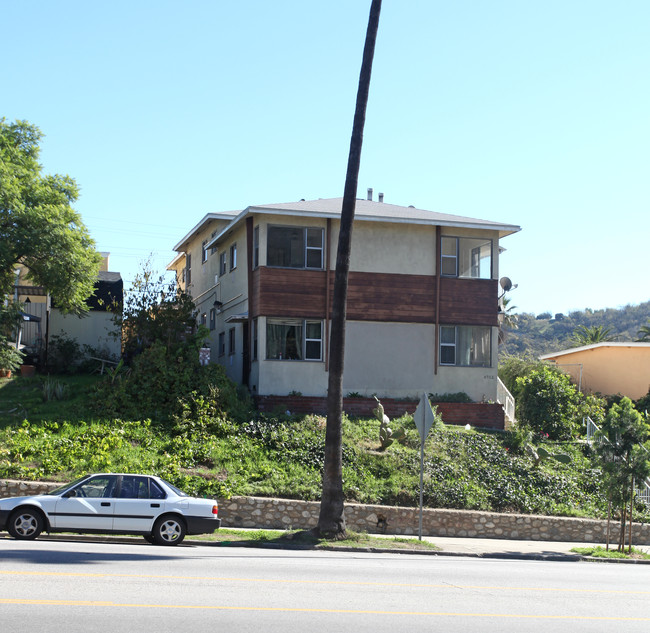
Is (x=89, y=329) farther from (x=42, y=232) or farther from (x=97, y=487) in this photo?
(x=97, y=487)

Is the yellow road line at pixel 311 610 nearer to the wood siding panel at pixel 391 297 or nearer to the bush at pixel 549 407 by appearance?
the bush at pixel 549 407

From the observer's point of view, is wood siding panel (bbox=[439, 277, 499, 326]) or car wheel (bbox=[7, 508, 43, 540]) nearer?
car wheel (bbox=[7, 508, 43, 540])

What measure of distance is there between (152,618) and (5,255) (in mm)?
19285

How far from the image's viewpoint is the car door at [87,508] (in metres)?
14.8

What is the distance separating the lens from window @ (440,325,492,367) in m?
28.4

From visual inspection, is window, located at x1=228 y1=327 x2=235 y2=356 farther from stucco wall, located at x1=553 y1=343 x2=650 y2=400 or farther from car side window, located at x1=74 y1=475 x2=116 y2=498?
car side window, located at x1=74 y1=475 x2=116 y2=498

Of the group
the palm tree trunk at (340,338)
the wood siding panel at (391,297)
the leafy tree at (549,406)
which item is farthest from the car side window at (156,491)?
the leafy tree at (549,406)

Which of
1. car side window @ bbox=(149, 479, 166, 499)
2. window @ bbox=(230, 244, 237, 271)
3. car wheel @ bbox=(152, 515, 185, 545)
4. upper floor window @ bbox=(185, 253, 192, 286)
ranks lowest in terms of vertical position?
car wheel @ bbox=(152, 515, 185, 545)

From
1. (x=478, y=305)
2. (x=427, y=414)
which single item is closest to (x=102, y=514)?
(x=427, y=414)

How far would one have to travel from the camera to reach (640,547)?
20547 millimetres

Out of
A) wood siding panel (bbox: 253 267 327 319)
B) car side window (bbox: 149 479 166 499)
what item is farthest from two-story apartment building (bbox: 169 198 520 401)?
car side window (bbox: 149 479 166 499)

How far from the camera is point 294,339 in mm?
27219

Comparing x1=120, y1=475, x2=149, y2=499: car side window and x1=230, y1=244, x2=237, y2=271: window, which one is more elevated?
x1=230, y1=244, x2=237, y2=271: window

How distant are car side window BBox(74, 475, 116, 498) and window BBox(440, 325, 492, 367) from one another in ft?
50.1
